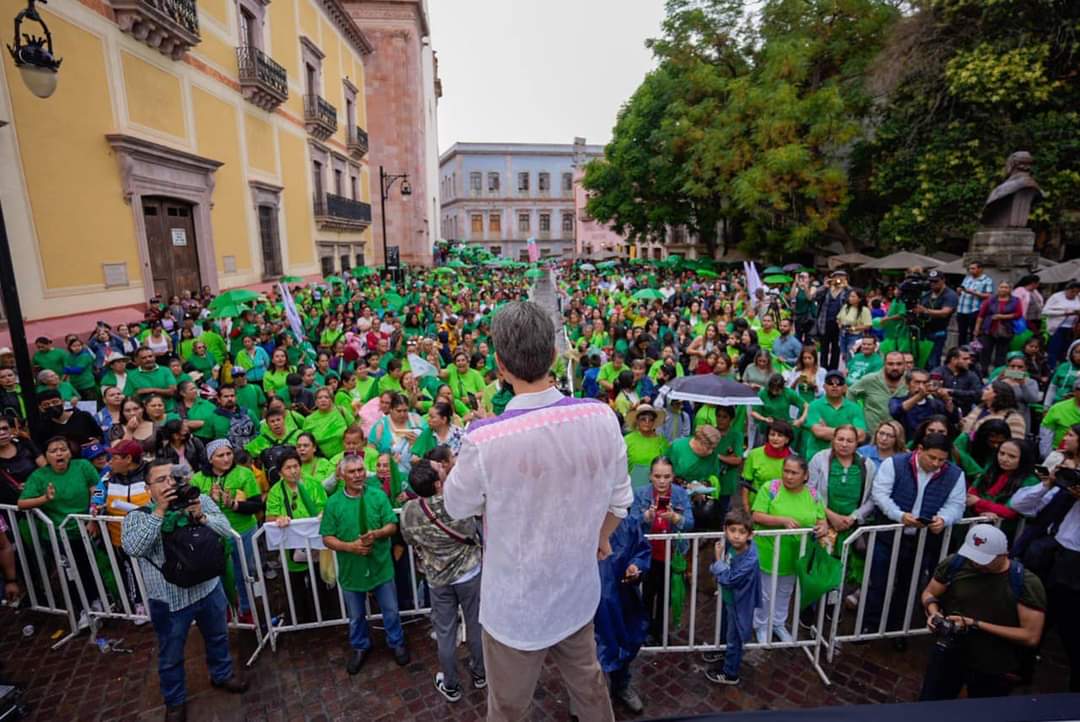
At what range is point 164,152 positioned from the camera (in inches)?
467

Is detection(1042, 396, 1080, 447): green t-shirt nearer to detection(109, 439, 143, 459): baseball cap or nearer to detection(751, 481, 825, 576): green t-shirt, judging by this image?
detection(751, 481, 825, 576): green t-shirt

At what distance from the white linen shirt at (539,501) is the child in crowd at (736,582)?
6.62ft

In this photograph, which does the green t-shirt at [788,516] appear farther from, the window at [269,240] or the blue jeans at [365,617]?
the window at [269,240]

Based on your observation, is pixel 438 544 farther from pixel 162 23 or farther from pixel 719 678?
pixel 162 23

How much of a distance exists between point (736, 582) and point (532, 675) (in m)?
2.14

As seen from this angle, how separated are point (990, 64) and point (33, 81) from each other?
18482 mm

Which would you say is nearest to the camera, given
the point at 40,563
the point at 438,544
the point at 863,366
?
the point at 438,544

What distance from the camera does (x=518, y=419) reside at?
5.91ft

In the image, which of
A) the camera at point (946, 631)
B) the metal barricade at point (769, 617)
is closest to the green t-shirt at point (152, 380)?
the metal barricade at point (769, 617)

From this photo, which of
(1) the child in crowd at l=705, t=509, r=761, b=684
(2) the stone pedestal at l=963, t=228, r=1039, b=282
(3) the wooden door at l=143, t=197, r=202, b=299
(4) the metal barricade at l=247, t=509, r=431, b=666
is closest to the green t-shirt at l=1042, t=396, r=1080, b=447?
(1) the child in crowd at l=705, t=509, r=761, b=684

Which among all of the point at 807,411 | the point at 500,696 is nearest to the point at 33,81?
the point at 500,696

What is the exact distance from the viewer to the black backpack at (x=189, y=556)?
A: 132 inches

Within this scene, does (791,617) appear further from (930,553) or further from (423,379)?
(423,379)

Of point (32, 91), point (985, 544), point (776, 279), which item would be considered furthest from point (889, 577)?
point (776, 279)
